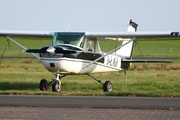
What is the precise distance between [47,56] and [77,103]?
6.09 meters

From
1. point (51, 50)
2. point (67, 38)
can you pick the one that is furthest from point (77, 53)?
point (51, 50)

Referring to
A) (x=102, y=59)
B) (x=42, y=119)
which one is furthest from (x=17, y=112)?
(x=102, y=59)

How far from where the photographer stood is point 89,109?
12797 millimetres

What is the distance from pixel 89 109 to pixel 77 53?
830 centimetres

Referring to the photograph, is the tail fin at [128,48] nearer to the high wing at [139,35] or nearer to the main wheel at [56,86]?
the high wing at [139,35]

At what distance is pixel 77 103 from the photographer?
1432 centimetres

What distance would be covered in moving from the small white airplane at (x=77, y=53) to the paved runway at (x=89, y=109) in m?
4.62

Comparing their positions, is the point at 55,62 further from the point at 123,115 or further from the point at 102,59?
the point at 123,115

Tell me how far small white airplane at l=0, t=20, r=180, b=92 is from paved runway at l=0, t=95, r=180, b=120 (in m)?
4.62

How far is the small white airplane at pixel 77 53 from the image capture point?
2011 centimetres

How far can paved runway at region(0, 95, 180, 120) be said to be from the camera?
37.4 ft

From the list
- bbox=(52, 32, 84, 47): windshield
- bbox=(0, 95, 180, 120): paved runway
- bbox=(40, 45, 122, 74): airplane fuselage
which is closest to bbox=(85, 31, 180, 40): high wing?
bbox=(52, 32, 84, 47): windshield

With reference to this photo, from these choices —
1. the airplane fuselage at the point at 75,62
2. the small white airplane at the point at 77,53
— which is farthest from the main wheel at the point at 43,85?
the airplane fuselage at the point at 75,62

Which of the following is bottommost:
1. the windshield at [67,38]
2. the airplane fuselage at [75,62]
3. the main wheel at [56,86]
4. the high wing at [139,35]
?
the main wheel at [56,86]
